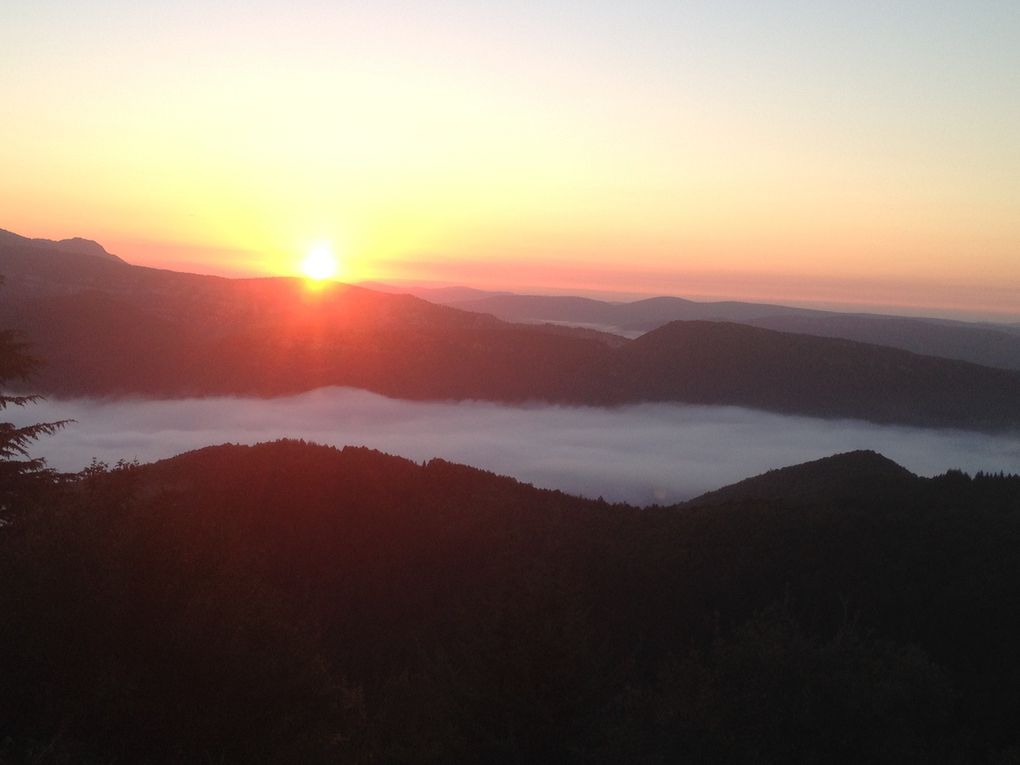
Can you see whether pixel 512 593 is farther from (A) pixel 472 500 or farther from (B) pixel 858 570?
(A) pixel 472 500

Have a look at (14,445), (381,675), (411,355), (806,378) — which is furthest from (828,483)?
(411,355)

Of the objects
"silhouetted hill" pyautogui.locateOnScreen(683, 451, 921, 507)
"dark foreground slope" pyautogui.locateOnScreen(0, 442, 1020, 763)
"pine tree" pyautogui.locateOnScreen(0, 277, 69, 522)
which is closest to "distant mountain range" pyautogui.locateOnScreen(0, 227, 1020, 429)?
"silhouetted hill" pyautogui.locateOnScreen(683, 451, 921, 507)

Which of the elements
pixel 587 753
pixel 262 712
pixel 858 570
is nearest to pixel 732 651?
pixel 587 753

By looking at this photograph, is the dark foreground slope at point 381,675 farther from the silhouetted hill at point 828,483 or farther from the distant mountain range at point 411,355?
the distant mountain range at point 411,355

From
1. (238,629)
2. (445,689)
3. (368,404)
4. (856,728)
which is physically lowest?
(368,404)

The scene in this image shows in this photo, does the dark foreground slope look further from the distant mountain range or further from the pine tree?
the distant mountain range

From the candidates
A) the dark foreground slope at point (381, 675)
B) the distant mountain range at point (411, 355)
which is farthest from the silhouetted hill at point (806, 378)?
the dark foreground slope at point (381, 675)
